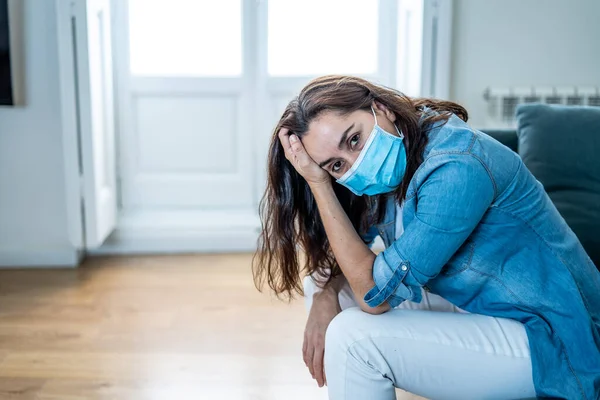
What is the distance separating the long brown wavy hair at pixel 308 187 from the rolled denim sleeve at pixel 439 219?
0.42 feet

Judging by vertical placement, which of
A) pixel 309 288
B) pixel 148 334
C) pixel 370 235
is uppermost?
pixel 370 235

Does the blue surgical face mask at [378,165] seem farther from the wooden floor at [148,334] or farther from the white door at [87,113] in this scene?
the white door at [87,113]

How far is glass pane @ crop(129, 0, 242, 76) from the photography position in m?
3.48

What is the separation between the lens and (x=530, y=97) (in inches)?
127

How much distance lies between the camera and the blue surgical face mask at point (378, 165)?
1435 millimetres

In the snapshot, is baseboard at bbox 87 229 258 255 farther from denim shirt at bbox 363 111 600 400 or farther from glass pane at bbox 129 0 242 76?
denim shirt at bbox 363 111 600 400

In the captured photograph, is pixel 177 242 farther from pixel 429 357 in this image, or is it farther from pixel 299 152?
pixel 429 357

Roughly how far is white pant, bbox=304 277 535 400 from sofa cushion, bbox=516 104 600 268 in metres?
0.56

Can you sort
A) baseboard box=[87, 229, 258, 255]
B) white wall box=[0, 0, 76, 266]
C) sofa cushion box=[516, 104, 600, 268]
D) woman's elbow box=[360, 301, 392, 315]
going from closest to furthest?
woman's elbow box=[360, 301, 392, 315] → sofa cushion box=[516, 104, 600, 268] → white wall box=[0, 0, 76, 266] → baseboard box=[87, 229, 258, 255]

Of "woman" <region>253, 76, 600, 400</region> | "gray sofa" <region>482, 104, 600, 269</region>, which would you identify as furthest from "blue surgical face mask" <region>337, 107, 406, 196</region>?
"gray sofa" <region>482, 104, 600, 269</region>

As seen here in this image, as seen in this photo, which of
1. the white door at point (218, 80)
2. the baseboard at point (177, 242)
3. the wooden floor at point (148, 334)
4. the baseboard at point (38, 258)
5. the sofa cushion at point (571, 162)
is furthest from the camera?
the white door at point (218, 80)

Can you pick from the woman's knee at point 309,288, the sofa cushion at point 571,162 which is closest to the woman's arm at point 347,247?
the woman's knee at point 309,288

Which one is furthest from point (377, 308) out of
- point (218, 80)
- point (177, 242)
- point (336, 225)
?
point (218, 80)

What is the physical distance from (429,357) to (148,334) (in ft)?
4.38
